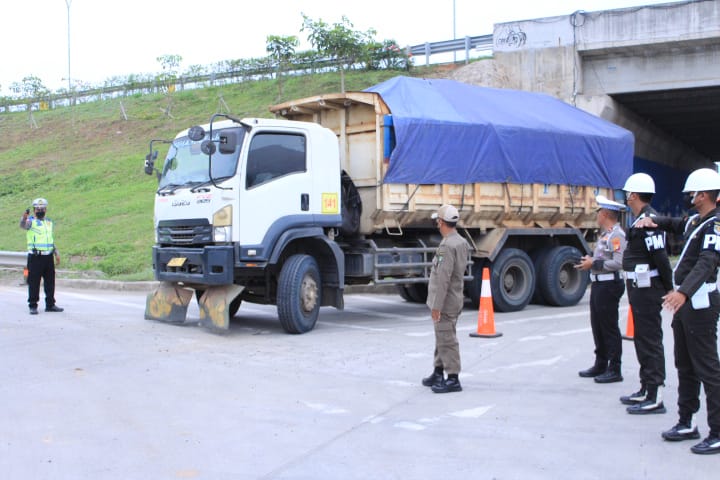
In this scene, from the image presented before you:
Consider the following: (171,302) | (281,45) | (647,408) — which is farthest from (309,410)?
(281,45)

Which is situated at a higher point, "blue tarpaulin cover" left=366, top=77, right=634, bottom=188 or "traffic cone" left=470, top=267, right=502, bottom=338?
"blue tarpaulin cover" left=366, top=77, right=634, bottom=188

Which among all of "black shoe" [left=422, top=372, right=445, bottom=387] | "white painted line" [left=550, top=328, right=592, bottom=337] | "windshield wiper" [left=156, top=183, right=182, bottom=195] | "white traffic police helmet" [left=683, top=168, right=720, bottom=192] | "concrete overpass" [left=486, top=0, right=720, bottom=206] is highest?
"concrete overpass" [left=486, top=0, right=720, bottom=206]

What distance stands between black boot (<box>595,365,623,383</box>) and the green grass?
10.9 meters

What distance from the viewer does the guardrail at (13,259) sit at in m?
16.8

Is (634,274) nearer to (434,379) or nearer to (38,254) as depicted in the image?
(434,379)

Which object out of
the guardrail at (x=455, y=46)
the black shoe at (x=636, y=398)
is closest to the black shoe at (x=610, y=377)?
the black shoe at (x=636, y=398)

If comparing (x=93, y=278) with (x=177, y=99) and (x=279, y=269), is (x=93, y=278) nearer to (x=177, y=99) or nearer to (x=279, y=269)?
(x=279, y=269)

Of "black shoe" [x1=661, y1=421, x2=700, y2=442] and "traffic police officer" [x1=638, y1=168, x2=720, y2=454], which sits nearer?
"traffic police officer" [x1=638, y1=168, x2=720, y2=454]

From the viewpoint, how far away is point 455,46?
1240 inches

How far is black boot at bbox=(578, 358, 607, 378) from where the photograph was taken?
7301mm

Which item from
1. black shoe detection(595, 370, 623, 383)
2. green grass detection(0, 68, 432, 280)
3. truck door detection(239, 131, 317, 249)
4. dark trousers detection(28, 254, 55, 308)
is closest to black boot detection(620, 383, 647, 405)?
black shoe detection(595, 370, 623, 383)

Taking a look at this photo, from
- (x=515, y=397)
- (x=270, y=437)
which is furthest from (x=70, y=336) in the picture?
(x=515, y=397)

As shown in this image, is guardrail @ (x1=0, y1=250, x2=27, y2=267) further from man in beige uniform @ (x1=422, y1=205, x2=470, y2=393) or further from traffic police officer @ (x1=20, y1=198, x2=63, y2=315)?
man in beige uniform @ (x1=422, y1=205, x2=470, y2=393)

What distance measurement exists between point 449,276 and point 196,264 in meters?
4.23
